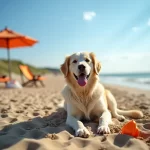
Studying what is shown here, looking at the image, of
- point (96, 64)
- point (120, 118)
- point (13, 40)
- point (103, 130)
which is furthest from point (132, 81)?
point (103, 130)

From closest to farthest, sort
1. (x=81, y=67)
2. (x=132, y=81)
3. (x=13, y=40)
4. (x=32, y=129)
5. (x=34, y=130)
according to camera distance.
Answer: (x=34, y=130), (x=32, y=129), (x=81, y=67), (x=13, y=40), (x=132, y=81)

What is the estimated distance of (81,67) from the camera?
3746 millimetres

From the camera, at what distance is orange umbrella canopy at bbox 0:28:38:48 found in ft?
39.1

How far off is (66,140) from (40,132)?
1.46 feet

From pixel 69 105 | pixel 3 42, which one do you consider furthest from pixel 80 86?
pixel 3 42

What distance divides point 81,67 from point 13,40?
33.9ft

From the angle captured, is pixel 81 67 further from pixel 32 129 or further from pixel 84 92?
→ pixel 32 129

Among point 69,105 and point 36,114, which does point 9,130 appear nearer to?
point 69,105

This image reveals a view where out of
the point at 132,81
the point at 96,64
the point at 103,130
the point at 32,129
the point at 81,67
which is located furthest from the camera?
the point at 132,81

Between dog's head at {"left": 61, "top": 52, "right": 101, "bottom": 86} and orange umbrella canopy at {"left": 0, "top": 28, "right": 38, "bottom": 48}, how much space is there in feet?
27.4

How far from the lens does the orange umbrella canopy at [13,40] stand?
39.1ft

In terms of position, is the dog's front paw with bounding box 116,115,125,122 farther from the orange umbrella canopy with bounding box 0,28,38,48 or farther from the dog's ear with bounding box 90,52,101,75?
the orange umbrella canopy with bounding box 0,28,38,48

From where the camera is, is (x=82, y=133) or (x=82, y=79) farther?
(x=82, y=79)

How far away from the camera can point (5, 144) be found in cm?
268
